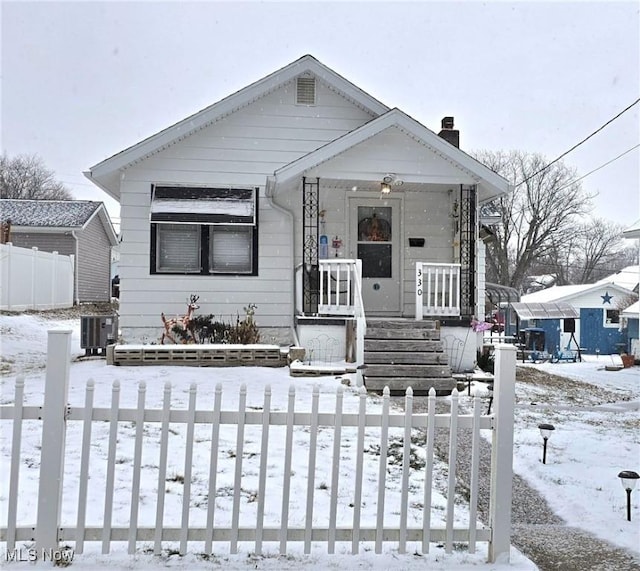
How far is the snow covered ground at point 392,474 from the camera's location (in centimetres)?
305

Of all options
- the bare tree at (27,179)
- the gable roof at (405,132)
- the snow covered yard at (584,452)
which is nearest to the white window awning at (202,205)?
the gable roof at (405,132)

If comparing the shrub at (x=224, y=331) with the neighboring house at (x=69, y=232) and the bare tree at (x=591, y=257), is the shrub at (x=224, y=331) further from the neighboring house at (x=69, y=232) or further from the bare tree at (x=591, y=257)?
the bare tree at (x=591, y=257)

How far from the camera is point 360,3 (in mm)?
12773

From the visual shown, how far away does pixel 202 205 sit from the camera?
1095 centimetres

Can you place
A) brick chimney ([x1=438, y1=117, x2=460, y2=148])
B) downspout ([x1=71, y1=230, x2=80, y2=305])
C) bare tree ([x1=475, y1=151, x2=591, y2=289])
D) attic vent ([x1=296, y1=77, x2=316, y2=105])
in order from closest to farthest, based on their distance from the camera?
attic vent ([x1=296, y1=77, x2=316, y2=105]) < brick chimney ([x1=438, y1=117, x2=460, y2=148]) < downspout ([x1=71, y1=230, x2=80, y2=305]) < bare tree ([x1=475, y1=151, x2=591, y2=289])

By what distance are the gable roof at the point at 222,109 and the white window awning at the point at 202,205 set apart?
0.83 metres

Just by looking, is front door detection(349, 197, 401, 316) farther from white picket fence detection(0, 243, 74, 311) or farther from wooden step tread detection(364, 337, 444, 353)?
white picket fence detection(0, 243, 74, 311)

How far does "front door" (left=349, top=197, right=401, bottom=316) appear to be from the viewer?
11.7 metres

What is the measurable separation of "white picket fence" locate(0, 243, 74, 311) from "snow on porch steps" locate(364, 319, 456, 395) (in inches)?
519

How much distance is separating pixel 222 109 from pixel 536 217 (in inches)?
1357

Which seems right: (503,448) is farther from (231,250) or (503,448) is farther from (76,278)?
(76,278)

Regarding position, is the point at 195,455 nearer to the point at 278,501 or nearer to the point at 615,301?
the point at 278,501

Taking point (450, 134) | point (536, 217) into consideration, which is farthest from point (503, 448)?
point (536, 217)

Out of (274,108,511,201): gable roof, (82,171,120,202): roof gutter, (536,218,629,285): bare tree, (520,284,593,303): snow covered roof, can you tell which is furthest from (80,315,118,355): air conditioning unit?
(536,218,629,285): bare tree
